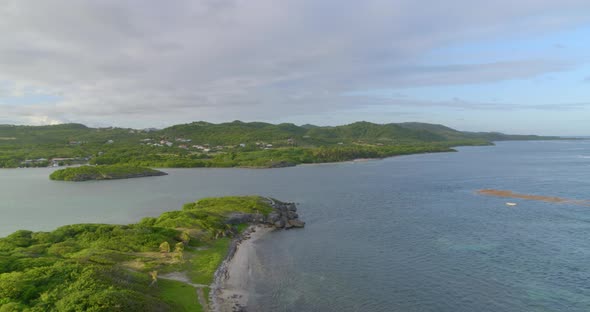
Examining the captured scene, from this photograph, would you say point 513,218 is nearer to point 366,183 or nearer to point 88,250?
point 366,183

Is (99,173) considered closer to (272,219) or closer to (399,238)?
(272,219)

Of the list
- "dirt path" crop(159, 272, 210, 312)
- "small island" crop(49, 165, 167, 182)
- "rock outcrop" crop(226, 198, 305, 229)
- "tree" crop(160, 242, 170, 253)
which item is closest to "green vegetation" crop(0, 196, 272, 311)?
"tree" crop(160, 242, 170, 253)

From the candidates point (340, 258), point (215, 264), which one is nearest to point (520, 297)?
point (340, 258)

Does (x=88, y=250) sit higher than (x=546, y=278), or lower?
higher

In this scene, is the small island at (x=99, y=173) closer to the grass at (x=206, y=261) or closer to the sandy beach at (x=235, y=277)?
the sandy beach at (x=235, y=277)

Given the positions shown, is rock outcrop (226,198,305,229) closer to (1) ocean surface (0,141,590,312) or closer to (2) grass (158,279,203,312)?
(1) ocean surface (0,141,590,312)

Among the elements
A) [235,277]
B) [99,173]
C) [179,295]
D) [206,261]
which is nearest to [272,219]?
[206,261]
